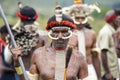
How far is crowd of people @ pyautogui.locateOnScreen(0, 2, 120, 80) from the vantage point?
41.1 feet

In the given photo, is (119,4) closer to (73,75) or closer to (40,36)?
(40,36)

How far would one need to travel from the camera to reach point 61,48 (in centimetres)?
1239

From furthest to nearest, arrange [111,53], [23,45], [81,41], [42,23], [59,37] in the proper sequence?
[42,23]
[111,53]
[81,41]
[23,45]
[59,37]

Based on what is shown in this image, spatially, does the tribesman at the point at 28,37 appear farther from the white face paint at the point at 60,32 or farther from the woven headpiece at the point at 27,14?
the white face paint at the point at 60,32

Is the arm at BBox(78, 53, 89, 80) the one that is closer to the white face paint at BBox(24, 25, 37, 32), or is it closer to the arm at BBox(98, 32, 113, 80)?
the white face paint at BBox(24, 25, 37, 32)

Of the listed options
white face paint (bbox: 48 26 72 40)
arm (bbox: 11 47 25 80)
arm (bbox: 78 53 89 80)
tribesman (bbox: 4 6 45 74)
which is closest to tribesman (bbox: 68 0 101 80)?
tribesman (bbox: 4 6 45 74)

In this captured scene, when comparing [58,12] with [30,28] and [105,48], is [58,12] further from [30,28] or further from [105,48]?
[105,48]

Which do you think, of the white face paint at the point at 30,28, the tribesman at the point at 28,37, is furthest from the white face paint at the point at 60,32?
the white face paint at the point at 30,28

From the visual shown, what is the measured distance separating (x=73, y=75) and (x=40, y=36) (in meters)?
2.64

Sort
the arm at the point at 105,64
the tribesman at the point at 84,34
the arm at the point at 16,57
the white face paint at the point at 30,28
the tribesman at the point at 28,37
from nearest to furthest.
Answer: the arm at the point at 16,57
the tribesman at the point at 28,37
the white face paint at the point at 30,28
the tribesman at the point at 84,34
the arm at the point at 105,64

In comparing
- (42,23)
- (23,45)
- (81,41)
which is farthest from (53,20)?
(42,23)

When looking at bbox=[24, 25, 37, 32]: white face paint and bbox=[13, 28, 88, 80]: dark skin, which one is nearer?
bbox=[13, 28, 88, 80]: dark skin

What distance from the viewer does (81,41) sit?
1650 centimetres

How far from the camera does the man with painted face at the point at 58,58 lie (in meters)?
12.4
